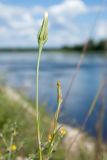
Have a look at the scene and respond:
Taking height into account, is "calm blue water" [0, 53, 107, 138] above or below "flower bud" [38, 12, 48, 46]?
below

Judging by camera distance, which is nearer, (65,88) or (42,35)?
A: (42,35)

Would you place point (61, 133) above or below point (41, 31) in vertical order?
below

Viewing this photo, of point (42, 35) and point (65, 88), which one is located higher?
point (42, 35)

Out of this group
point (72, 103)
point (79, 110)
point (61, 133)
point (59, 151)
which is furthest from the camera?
point (72, 103)

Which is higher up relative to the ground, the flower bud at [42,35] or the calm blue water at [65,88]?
the flower bud at [42,35]

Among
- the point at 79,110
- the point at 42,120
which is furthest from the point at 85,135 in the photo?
the point at 79,110

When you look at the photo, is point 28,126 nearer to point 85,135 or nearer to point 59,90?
point 85,135

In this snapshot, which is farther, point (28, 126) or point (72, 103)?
point (72, 103)

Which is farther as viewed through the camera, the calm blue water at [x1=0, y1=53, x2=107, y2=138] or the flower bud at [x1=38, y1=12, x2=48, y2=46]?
the calm blue water at [x1=0, y1=53, x2=107, y2=138]

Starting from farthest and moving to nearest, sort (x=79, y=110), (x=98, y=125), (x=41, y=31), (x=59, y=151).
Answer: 1. (x=79, y=110)
2. (x=59, y=151)
3. (x=98, y=125)
4. (x=41, y=31)

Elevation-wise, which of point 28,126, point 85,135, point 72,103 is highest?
point 28,126

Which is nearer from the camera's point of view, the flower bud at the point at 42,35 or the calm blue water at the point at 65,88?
the flower bud at the point at 42,35
